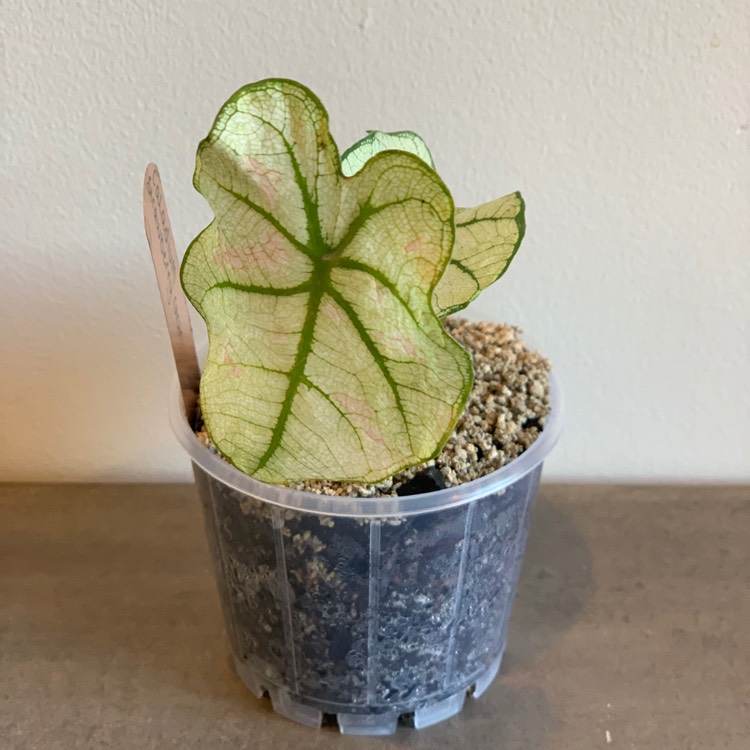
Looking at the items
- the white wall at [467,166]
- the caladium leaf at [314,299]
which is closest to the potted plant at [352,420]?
the caladium leaf at [314,299]

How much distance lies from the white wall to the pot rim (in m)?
0.30

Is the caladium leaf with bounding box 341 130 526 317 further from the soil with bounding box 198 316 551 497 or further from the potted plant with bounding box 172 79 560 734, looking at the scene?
the soil with bounding box 198 316 551 497

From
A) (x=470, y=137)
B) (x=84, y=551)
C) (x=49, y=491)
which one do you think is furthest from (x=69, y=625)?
(x=470, y=137)

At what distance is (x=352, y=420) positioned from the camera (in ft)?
1.50

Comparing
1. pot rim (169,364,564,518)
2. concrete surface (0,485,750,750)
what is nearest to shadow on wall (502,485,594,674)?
concrete surface (0,485,750,750)

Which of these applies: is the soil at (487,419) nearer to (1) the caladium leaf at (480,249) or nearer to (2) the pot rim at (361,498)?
Answer: (2) the pot rim at (361,498)

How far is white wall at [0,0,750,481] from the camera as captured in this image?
2.31ft

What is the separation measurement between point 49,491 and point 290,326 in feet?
2.15

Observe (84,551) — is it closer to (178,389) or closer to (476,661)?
(178,389)

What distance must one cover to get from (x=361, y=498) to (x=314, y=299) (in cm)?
17

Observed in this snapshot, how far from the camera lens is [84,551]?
87cm

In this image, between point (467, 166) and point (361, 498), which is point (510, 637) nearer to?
point (361, 498)

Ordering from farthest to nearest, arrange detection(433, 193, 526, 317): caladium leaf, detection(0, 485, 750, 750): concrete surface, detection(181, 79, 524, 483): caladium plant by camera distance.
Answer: detection(0, 485, 750, 750): concrete surface → detection(433, 193, 526, 317): caladium leaf → detection(181, 79, 524, 483): caladium plant

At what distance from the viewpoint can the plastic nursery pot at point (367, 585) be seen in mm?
559
